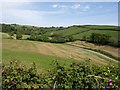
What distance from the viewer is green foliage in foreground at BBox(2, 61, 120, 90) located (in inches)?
191

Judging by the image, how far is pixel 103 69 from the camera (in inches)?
218

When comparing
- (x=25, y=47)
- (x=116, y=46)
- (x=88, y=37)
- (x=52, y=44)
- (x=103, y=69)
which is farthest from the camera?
(x=88, y=37)

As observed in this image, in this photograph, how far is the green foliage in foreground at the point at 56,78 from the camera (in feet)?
15.9

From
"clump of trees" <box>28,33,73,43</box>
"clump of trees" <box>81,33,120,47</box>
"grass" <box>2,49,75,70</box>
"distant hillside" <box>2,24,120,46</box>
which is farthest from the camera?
"clump of trees" <box>81,33,120,47</box>

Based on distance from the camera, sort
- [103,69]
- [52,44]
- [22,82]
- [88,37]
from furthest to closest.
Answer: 1. [88,37]
2. [52,44]
3. [103,69]
4. [22,82]

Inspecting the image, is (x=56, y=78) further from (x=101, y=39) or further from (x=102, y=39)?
(x=102, y=39)

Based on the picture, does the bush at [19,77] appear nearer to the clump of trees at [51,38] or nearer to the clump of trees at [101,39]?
the clump of trees at [51,38]

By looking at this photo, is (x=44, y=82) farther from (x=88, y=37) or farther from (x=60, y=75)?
(x=88, y=37)

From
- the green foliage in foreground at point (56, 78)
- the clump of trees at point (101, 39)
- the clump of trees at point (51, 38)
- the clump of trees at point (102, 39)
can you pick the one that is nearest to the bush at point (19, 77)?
the green foliage in foreground at point (56, 78)

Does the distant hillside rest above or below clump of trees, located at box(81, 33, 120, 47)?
above

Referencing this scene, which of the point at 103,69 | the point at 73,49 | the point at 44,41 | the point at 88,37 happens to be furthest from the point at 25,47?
the point at 103,69

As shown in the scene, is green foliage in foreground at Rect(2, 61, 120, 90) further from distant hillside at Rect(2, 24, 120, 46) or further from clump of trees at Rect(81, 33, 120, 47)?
clump of trees at Rect(81, 33, 120, 47)

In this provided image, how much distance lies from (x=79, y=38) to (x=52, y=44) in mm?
7052

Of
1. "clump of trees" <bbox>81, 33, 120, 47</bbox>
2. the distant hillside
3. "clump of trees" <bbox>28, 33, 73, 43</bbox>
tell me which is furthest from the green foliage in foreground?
"clump of trees" <bbox>81, 33, 120, 47</bbox>
